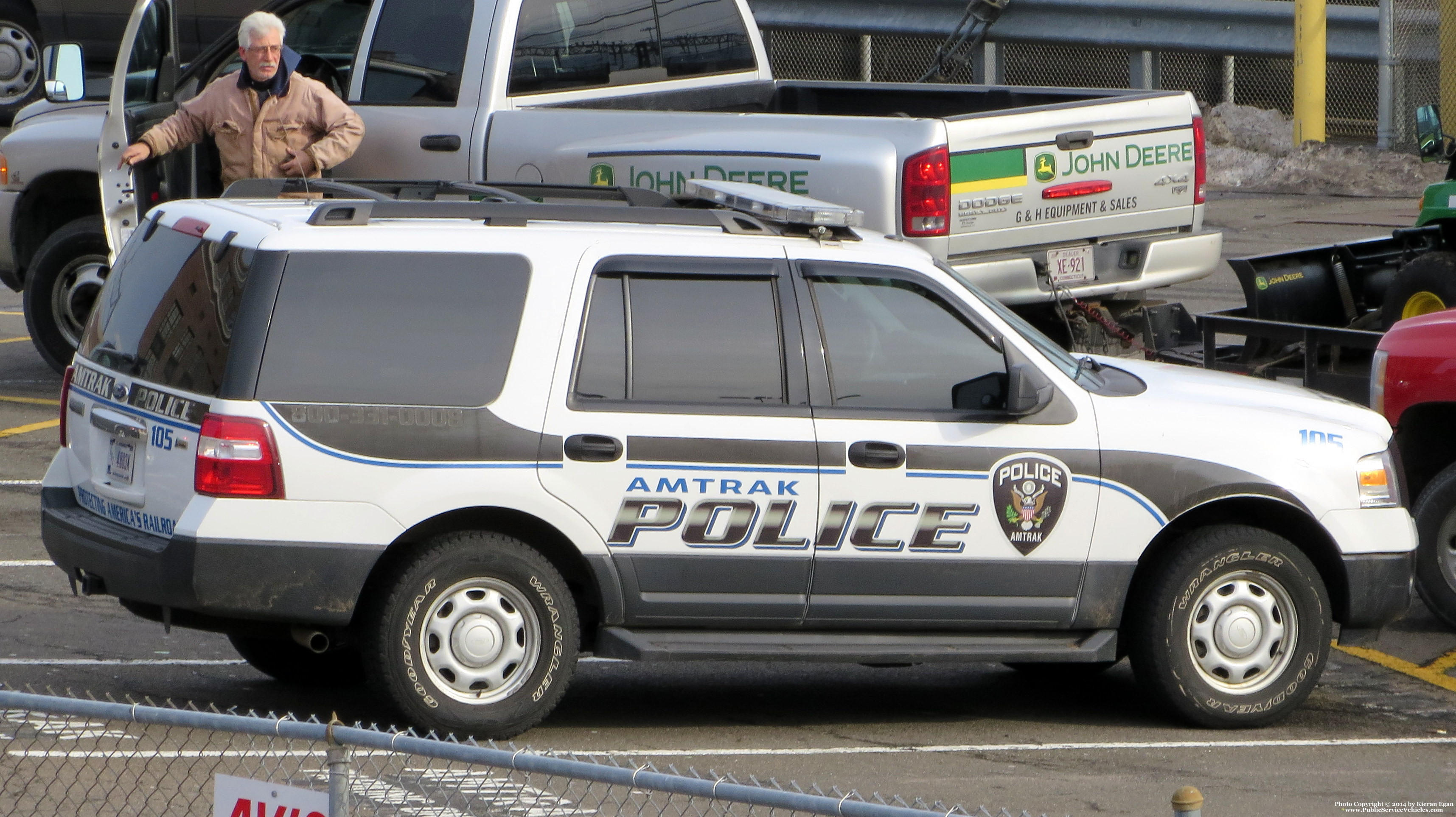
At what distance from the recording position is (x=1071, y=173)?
978 cm

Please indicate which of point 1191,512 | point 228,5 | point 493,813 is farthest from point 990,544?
point 228,5

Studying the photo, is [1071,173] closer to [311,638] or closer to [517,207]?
[517,207]

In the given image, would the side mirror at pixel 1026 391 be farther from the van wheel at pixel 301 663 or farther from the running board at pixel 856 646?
the van wheel at pixel 301 663

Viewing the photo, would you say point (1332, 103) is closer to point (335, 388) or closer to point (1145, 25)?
point (1145, 25)

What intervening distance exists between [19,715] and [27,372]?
7154 mm

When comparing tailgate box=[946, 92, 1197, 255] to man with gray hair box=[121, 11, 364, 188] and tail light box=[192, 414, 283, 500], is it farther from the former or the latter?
tail light box=[192, 414, 283, 500]

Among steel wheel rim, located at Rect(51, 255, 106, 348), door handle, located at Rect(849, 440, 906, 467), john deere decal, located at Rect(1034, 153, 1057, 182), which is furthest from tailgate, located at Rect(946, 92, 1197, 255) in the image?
steel wheel rim, located at Rect(51, 255, 106, 348)

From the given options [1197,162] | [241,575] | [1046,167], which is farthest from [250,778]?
[1197,162]

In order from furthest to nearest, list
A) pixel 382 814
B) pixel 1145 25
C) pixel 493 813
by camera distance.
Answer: pixel 1145 25, pixel 493 813, pixel 382 814

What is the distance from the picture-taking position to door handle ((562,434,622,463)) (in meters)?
6.09

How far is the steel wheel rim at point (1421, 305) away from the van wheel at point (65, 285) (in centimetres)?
773

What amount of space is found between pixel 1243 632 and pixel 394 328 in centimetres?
306

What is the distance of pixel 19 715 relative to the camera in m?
6.57

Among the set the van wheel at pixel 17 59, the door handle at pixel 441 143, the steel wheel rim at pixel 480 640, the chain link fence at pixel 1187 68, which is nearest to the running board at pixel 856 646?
the steel wheel rim at pixel 480 640
